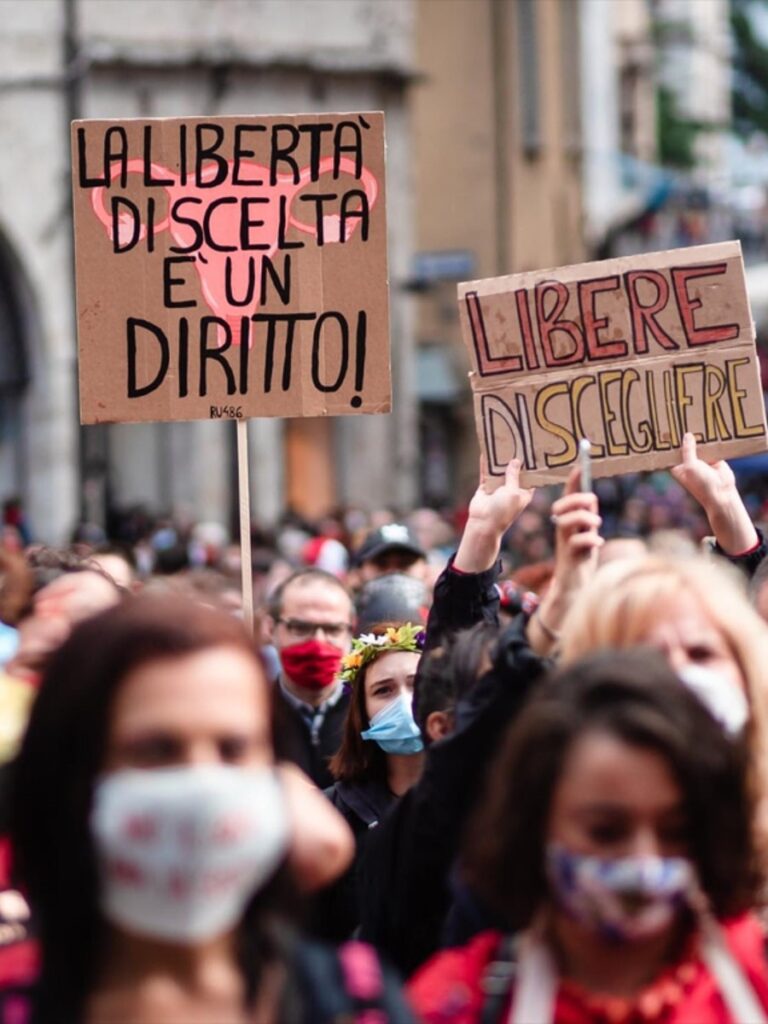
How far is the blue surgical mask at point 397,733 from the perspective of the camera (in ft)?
17.7

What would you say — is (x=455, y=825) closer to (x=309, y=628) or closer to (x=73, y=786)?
(x=73, y=786)

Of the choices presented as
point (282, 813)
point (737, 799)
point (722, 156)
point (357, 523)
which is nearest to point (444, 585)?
point (737, 799)

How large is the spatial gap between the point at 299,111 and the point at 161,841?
2676cm

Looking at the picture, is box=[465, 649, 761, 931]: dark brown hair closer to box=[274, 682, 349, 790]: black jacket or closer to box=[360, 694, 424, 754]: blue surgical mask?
Result: box=[360, 694, 424, 754]: blue surgical mask

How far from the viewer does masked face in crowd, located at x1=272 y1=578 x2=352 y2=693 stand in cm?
766

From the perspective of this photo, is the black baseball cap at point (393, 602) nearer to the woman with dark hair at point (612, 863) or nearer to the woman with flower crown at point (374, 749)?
the woman with flower crown at point (374, 749)

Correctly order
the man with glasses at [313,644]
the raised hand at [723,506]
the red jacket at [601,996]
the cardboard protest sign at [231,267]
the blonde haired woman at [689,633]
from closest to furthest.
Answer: the red jacket at [601,996] < the blonde haired woman at [689,633] < the raised hand at [723,506] < the cardboard protest sign at [231,267] < the man with glasses at [313,644]

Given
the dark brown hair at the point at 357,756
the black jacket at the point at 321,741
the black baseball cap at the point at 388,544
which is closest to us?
the dark brown hair at the point at 357,756

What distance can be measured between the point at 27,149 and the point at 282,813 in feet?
79.5

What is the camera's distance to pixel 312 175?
6.20 meters

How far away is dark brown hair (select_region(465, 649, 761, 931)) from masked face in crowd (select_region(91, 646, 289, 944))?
1.21ft

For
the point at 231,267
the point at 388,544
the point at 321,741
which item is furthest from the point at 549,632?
the point at 388,544

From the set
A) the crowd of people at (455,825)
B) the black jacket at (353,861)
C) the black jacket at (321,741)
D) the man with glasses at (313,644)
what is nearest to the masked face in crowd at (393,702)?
the black jacket at (353,861)

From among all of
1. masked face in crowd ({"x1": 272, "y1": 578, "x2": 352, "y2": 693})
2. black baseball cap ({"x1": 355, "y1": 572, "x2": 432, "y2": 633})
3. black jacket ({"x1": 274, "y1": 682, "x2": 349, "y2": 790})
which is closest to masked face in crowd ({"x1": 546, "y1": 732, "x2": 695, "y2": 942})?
black jacket ({"x1": 274, "y1": 682, "x2": 349, "y2": 790})
